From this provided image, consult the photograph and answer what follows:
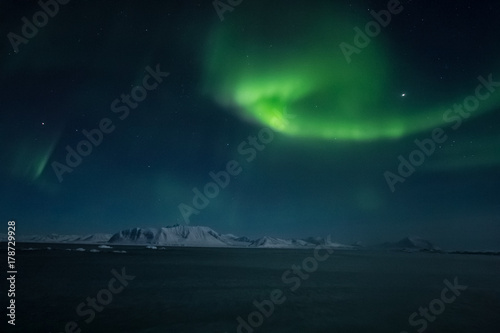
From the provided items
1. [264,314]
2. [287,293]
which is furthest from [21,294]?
[287,293]

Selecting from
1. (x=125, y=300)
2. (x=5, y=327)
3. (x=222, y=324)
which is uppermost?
(x=125, y=300)

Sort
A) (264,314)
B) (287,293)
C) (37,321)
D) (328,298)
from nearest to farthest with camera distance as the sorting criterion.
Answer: (37,321) → (264,314) → (328,298) → (287,293)

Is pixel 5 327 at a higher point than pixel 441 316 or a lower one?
higher

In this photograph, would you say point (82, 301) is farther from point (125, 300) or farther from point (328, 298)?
point (328, 298)

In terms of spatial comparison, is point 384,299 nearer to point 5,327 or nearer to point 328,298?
point 328,298

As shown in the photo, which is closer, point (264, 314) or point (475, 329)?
point (475, 329)

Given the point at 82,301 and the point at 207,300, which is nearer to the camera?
the point at 82,301

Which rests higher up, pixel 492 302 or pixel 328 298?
pixel 328 298

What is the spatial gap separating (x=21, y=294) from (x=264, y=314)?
23.5 m

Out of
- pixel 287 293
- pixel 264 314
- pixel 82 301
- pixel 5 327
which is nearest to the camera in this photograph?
pixel 5 327

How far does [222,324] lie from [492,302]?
2887 cm

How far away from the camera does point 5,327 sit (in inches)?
679

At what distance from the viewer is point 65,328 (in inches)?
704

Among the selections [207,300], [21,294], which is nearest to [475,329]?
[207,300]
